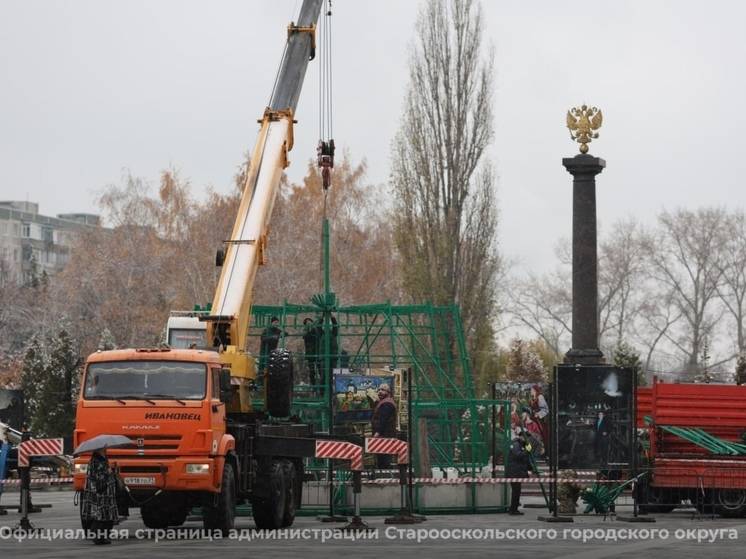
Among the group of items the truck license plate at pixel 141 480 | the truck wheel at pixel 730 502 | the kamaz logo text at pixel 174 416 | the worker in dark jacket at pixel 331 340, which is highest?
the worker in dark jacket at pixel 331 340

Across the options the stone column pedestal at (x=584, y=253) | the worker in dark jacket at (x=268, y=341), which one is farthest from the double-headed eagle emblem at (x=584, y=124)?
the worker in dark jacket at (x=268, y=341)

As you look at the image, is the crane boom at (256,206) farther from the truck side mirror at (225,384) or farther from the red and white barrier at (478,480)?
the red and white barrier at (478,480)

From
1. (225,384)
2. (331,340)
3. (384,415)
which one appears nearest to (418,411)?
(384,415)

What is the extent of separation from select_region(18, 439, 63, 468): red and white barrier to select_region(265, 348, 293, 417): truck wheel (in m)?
3.51

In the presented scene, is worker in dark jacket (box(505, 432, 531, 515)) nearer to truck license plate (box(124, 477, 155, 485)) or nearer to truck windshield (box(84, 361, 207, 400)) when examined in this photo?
truck windshield (box(84, 361, 207, 400))

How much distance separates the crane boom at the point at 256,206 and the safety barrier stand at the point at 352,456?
1.63 m

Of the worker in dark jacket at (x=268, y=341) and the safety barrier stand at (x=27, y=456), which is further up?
the worker in dark jacket at (x=268, y=341)

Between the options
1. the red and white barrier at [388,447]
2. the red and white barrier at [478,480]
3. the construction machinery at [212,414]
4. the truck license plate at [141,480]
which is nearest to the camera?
the truck license plate at [141,480]

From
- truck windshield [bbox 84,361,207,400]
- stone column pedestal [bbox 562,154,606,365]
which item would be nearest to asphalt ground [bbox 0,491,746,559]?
truck windshield [bbox 84,361,207,400]

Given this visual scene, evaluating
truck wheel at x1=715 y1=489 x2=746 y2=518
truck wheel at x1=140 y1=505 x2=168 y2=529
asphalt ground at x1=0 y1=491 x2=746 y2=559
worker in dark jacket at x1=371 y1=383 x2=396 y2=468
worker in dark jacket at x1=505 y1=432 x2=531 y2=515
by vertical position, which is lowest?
asphalt ground at x1=0 y1=491 x2=746 y2=559

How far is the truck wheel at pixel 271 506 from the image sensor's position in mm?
26562

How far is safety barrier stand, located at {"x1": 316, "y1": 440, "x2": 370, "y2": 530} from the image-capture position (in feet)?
84.1

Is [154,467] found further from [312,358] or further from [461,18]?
[461,18]

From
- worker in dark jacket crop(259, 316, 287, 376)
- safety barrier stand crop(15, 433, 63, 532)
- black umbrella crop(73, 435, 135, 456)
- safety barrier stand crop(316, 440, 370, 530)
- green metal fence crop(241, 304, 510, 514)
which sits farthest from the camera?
worker in dark jacket crop(259, 316, 287, 376)
